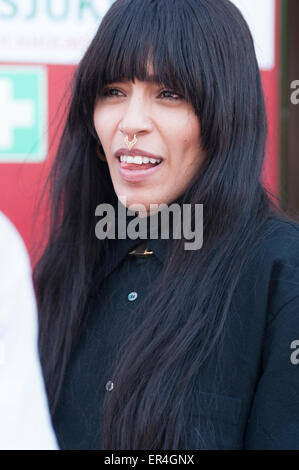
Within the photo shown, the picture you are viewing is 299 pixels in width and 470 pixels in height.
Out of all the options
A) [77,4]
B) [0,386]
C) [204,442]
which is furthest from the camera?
[77,4]

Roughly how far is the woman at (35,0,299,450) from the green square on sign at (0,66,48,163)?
1.66 ft

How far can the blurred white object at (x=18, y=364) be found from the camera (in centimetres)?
66

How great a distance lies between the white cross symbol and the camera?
6.00 ft

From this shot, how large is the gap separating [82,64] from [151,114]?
7.4 inches

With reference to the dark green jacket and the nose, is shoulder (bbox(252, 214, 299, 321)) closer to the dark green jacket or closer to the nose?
the dark green jacket

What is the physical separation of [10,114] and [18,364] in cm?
127

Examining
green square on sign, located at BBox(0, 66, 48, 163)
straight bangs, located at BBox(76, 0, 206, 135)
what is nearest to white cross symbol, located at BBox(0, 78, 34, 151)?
green square on sign, located at BBox(0, 66, 48, 163)

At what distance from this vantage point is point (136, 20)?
48.3 inches

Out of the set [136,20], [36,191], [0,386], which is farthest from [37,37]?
[0,386]

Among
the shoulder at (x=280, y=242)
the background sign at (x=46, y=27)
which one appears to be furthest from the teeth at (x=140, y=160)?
the background sign at (x=46, y=27)

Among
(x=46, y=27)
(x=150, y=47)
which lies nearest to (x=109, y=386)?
(x=150, y=47)

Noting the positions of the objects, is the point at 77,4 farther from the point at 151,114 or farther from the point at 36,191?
the point at 151,114

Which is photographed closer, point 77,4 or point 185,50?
point 185,50
